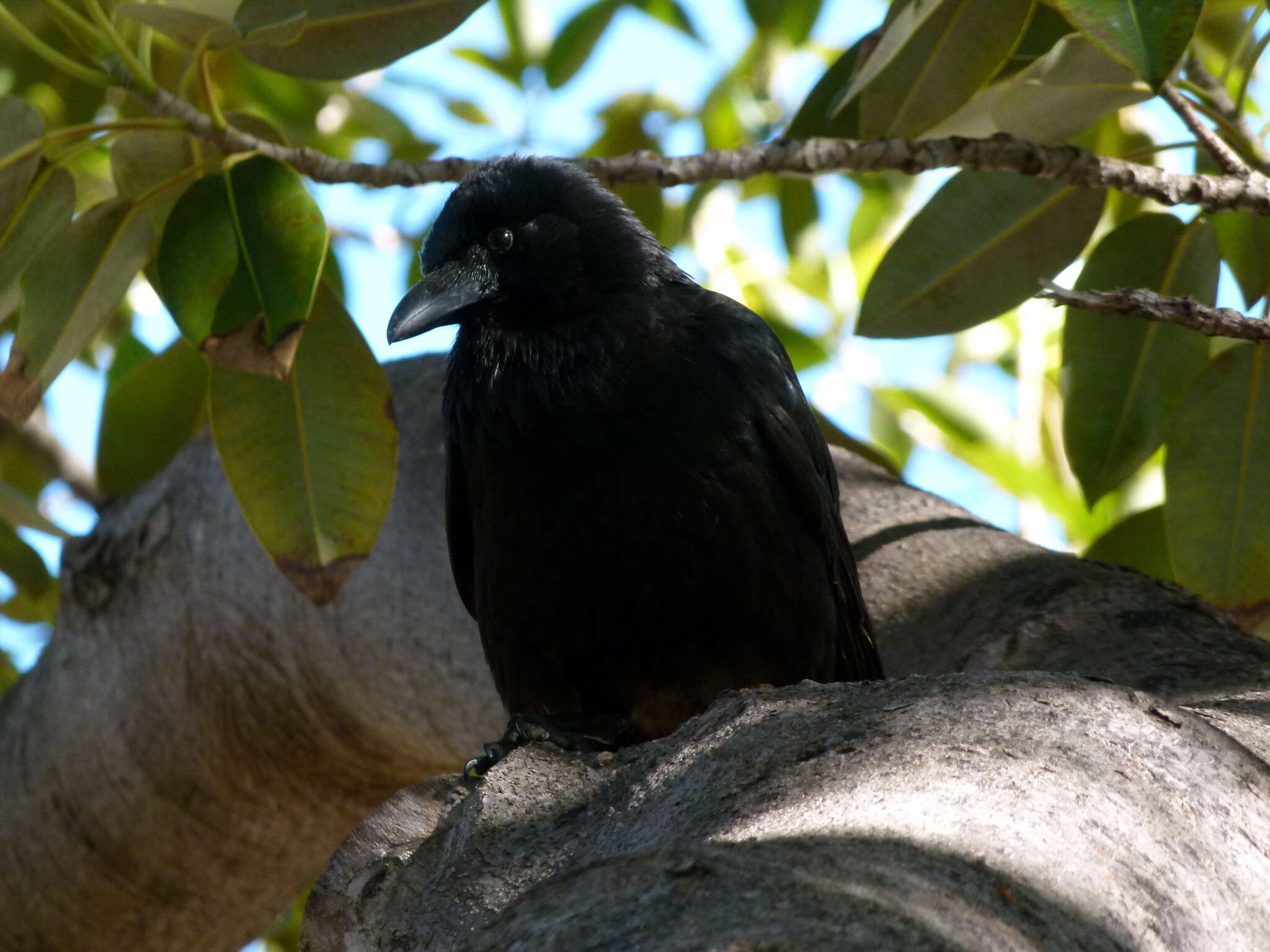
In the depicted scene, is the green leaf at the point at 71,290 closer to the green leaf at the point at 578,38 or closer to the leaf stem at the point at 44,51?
the leaf stem at the point at 44,51

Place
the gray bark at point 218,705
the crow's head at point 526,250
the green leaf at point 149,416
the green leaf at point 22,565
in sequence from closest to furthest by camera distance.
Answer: the crow's head at point 526,250 < the gray bark at point 218,705 < the green leaf at point 149,416 < the green leaf at point 22,565

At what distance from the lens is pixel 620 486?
8.40 ft

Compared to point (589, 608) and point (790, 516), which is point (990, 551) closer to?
point (790, 516)

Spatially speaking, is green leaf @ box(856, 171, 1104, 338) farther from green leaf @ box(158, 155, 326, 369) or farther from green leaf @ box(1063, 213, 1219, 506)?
green leaf @ box(158, 155, 326, 369)

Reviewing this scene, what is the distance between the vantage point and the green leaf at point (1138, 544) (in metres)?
3.13

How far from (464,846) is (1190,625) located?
1427 mm

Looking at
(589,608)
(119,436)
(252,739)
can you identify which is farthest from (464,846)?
(119,436)


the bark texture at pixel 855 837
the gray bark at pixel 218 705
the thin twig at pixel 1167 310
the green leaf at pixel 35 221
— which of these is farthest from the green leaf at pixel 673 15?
the bark texture at pixel 855 837

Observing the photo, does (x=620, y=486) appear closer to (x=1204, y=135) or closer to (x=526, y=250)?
(x=526, y=250)

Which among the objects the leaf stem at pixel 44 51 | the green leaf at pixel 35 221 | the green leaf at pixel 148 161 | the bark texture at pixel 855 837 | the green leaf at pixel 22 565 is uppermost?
the leaf stem at pixel 44 51

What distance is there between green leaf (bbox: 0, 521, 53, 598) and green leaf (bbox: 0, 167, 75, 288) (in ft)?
3.84

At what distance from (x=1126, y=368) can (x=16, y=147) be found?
2296 mm

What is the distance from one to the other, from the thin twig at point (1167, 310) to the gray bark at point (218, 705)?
1.11 metres

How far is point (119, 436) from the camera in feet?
11.6
